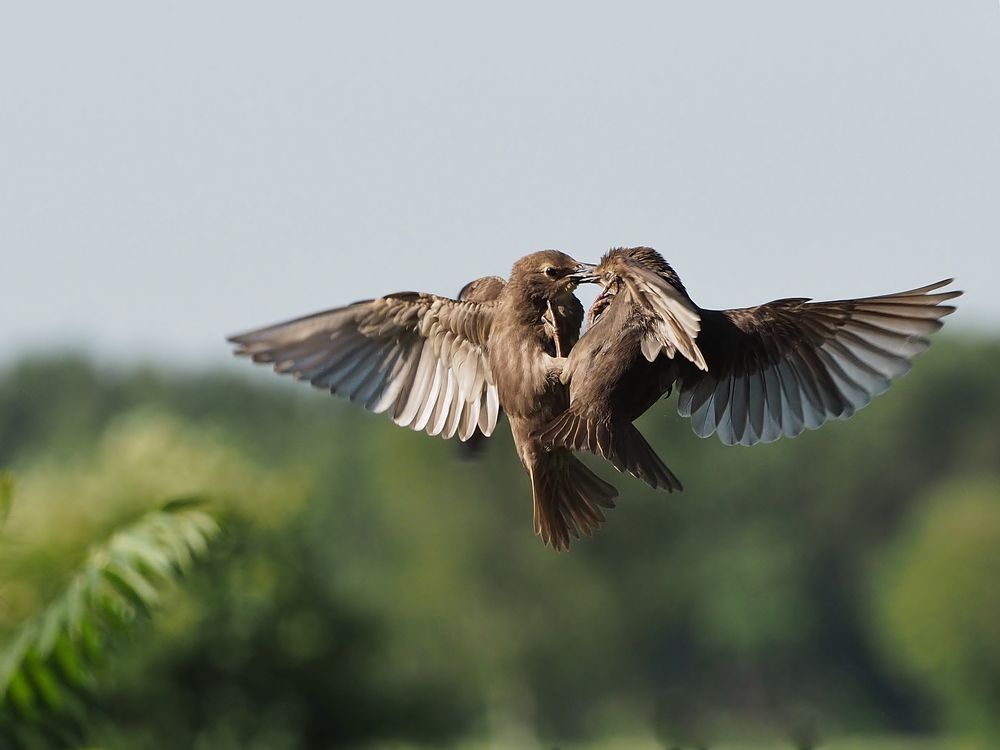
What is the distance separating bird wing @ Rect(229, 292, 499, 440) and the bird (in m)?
0.61

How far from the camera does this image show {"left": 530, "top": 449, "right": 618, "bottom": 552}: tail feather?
483cm

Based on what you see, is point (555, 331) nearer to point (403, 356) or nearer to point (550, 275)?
point (550, 275)

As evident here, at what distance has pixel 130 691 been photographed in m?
35.0

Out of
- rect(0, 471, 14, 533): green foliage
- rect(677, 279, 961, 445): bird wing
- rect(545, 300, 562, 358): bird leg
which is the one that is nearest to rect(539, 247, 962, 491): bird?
rect(677, 279, 961, 445): bird wing

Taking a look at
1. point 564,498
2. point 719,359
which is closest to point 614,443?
point 564,498

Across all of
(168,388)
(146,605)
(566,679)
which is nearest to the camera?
(146,605)

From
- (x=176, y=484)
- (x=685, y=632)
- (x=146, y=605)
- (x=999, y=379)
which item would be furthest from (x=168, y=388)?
(x=146, y=605)

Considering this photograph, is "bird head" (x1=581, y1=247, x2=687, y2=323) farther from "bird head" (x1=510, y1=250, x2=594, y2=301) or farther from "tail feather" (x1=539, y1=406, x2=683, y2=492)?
"tail feather" (x1=539, y1=406, x2=683, y2=492)

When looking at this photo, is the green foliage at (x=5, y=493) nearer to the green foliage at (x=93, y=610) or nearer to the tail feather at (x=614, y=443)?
the green foliage at (x=93, y=610)

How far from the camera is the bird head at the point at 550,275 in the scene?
4.65 metres

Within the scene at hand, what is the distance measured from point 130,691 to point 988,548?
47.4 metres

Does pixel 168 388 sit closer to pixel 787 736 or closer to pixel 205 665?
pixel 205 665

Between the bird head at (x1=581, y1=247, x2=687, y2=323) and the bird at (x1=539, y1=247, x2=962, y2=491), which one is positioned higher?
the bird head at (x1=581, y1=247, x2=687, y2=323)

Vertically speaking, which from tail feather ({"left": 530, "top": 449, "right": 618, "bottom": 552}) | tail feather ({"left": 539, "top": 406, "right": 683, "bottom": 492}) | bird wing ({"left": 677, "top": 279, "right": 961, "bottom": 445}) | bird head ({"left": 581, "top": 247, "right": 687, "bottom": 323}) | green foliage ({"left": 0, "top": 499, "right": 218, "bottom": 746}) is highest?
bird head ({"left": 581, "top": 247, "right": 687, "bottom": 323})
